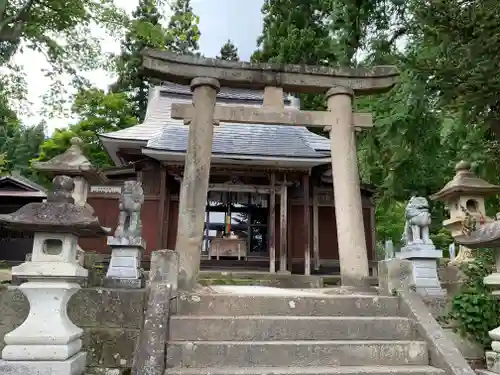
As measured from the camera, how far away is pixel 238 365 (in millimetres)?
3850

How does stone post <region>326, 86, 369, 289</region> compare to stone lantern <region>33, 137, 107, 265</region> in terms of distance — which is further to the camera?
stone lantern <region>33, 137, 107, 265</region>

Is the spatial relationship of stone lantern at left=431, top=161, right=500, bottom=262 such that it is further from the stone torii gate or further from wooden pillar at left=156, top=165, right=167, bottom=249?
wooden pillar at left=156, top=165, right=167, bottom=249

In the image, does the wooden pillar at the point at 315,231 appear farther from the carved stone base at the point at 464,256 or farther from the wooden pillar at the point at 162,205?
the carved stone base at the point at 464,256

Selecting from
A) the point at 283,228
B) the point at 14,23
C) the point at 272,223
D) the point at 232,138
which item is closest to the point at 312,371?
the point at 283,228

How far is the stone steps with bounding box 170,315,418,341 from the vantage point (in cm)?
411

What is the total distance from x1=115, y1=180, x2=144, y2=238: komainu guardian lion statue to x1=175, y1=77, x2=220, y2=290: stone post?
972 millimetres

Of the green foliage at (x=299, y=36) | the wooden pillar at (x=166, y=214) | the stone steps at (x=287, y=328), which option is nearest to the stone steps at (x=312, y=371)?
the stone steps at (x=287, y=328)

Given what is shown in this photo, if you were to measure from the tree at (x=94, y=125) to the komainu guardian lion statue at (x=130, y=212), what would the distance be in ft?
46.6

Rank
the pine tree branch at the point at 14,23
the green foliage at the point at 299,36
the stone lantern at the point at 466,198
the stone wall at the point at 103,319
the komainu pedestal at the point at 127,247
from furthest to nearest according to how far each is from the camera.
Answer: the green foliage at the point at 299,36
the pine tree branch at the point at 14,23
the stone lantern at the point at 466,198
the komainu pedestal at the point at 127,247
the stone wall at the point at 103,319

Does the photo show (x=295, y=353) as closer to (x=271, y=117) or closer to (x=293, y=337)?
(x=293, y=337)

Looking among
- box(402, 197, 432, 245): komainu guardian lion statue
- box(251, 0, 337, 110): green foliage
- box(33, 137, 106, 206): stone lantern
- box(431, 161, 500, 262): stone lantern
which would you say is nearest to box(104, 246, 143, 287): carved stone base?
box(33, 137, 106, 206): stone lantern

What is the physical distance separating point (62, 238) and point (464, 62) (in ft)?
20.2

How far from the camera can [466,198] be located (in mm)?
7207

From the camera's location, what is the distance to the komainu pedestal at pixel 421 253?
5.55 metres
